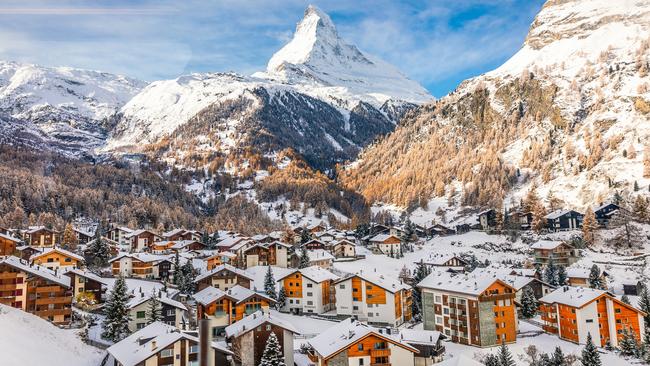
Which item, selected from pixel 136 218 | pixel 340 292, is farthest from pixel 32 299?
pixel 136 218

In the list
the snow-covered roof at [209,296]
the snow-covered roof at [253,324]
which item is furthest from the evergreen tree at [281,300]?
the snow-covered roof at [253,324]

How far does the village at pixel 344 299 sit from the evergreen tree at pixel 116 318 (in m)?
0.14

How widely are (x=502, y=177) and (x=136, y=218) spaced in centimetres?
9662

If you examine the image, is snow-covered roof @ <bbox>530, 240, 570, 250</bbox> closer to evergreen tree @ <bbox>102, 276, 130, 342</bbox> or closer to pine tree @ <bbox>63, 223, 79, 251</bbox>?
evergreen tree @ <bbox>102, 276, 130, 342</bbox>

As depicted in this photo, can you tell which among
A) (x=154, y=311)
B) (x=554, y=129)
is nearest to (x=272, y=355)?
(x=154, y=311)

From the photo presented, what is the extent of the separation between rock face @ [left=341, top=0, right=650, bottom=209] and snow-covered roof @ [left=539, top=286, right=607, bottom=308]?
212 feet

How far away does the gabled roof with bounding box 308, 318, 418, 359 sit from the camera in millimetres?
38188

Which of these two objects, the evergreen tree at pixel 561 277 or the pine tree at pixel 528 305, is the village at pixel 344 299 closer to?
the pine tree at pixel 528 305

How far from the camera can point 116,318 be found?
45.5m

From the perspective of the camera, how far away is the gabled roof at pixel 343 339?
38.2 metres

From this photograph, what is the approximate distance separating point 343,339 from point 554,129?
428ft

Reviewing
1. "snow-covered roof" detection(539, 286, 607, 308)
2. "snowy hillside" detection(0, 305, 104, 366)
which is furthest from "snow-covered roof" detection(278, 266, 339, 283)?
"snowy hillside" detection(0, 305, 104, 366)

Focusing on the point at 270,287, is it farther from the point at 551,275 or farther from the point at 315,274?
the point at 551,275

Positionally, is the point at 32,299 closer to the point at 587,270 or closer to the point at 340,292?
the point at 340,292
